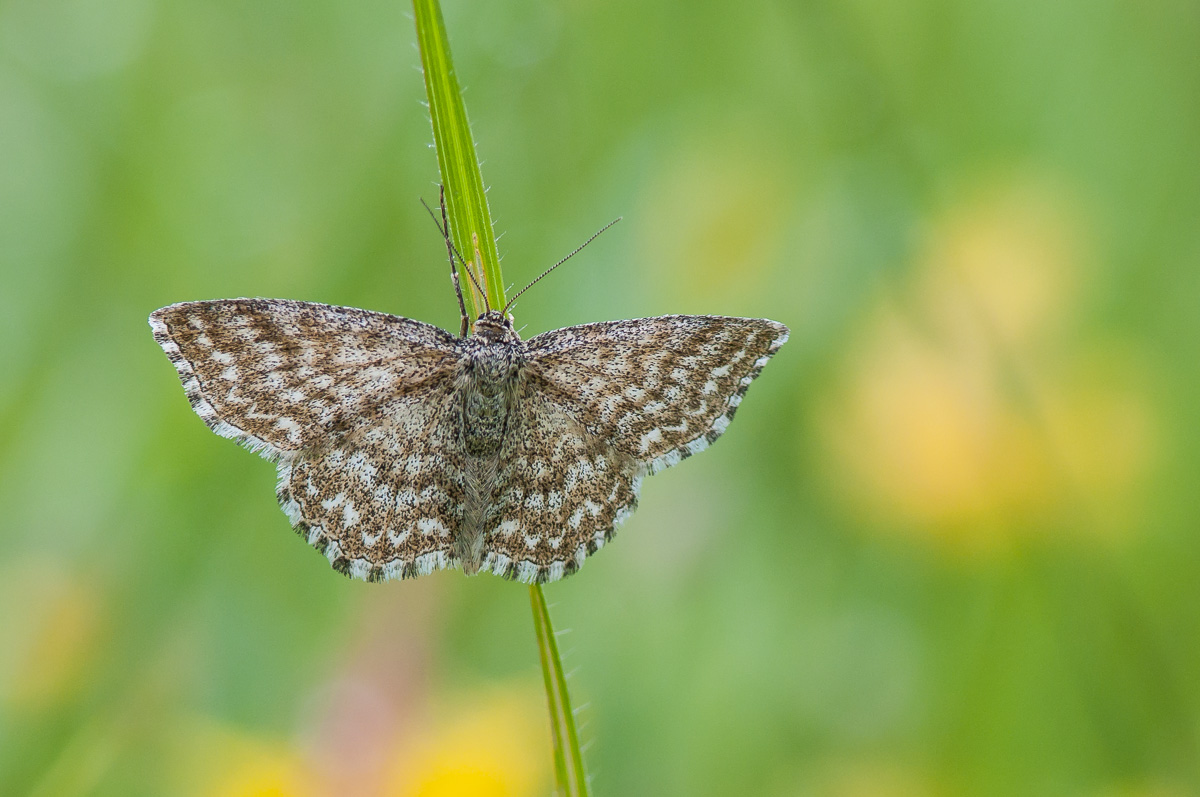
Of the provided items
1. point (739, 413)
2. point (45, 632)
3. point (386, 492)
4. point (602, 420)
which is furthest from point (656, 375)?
point (45, 632)

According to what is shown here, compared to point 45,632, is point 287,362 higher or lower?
higher

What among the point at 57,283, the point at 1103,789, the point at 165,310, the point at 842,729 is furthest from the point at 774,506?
the point at 57,283

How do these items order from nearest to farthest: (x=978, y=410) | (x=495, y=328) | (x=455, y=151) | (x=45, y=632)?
(x=455, y=151) < (x=495, y=328) < (x=45, y=632) < (x=978, y=410)

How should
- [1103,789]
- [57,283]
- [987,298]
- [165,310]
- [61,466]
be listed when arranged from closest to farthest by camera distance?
[165,310] < [1103,789] < [61,466] < [987,298] < [57,283]

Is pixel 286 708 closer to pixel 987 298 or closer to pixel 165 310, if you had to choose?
pixel 165 310

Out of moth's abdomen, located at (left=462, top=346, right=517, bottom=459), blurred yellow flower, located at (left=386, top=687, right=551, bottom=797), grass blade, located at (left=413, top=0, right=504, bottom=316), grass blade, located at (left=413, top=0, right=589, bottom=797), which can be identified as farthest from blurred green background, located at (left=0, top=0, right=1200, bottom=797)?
grass blade, located at (left=413, top=0, right=504, bottom=316)

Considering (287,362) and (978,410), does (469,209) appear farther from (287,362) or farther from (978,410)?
(978,410)
